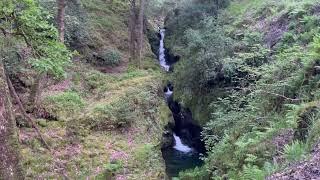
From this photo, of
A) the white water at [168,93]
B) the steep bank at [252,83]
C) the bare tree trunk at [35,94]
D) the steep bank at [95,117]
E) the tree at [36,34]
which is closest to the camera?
the steep bank at [252,83]

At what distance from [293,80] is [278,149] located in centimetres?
336

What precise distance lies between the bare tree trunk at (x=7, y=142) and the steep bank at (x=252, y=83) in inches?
175

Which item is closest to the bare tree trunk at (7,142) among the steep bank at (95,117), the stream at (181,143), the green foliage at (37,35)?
the green foliage at (37,35)

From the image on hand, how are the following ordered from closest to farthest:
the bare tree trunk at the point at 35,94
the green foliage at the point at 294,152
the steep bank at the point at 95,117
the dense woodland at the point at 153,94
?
the green foliage at the point at 294,152
the dense woodland at the point at 153,94
the steep bank at the point at 95,117
the bare tree trunk at the point at 35,94

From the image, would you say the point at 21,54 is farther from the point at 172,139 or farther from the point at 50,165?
the point at 172,139

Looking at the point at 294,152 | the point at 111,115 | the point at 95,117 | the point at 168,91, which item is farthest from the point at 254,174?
the point at 168,91

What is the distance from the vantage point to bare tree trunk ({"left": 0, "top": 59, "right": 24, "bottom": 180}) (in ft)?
24.5

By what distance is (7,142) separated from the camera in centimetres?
752

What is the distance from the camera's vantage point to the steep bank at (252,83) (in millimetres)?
9247

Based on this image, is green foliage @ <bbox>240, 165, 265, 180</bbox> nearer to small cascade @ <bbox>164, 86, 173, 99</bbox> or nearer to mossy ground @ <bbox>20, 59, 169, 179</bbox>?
mossy ground @ <bbox>20, 59, 169, 179</bbox>

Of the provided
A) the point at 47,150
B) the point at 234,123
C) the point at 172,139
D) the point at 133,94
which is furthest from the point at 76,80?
the point at 234,123

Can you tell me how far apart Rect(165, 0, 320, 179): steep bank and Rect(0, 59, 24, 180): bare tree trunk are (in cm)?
445

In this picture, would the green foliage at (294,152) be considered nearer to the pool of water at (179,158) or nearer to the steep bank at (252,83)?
the steep bank at (252,83)

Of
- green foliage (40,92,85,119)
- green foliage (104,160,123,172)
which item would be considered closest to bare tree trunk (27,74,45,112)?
green foliage (40,92,85,119)
